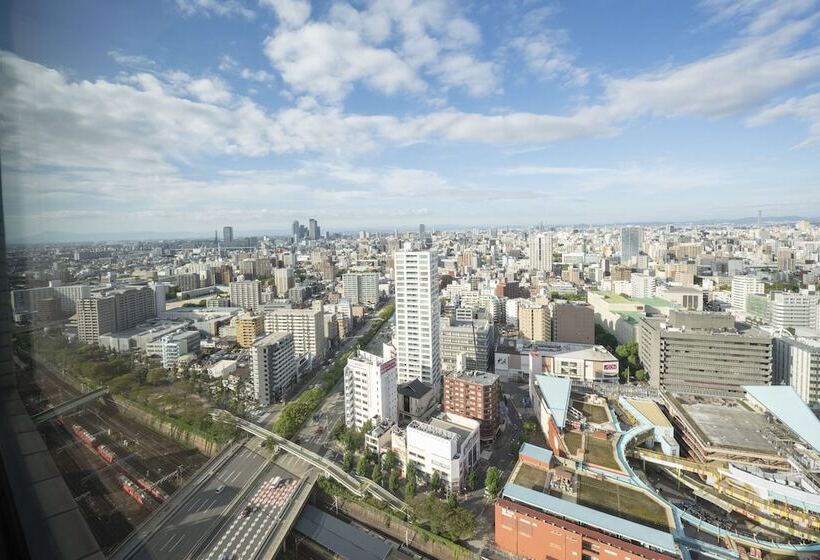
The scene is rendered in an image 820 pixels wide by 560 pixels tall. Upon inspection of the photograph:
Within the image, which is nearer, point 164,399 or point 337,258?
point 164,399

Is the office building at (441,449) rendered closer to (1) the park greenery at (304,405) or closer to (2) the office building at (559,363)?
(1) the park greenery at (304,405)

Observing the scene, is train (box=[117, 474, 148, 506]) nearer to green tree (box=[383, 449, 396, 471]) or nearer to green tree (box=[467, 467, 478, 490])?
green tree (box=[383, 449, 396, 471])

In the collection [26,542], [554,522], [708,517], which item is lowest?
[708,517]

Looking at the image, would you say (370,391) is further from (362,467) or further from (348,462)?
(362,467)

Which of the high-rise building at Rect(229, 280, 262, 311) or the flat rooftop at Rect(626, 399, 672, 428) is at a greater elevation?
the high-rise building at Rect(229, 280, 262, 311)

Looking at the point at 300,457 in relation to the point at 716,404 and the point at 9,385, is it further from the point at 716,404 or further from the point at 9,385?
the point at 716,404

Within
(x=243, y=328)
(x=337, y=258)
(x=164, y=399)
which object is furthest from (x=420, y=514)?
(x=337, y=258)

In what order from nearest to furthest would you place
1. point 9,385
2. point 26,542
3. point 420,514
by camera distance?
point 26,542
point 9,385
point 420,514

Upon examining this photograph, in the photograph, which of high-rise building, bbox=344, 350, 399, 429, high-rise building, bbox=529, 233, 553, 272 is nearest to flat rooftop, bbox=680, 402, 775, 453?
high-rise building, bbox=344, 350, 399, 429

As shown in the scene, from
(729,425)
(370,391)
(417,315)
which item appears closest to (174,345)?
(370,391)
